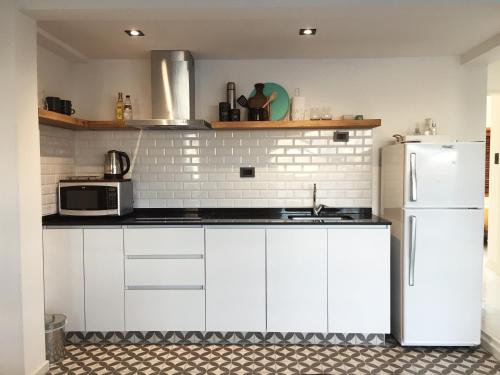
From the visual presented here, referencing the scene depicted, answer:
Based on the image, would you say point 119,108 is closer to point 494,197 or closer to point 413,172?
point 413,172

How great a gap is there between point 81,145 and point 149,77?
904 mm

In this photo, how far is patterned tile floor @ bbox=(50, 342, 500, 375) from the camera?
2902 millimetres

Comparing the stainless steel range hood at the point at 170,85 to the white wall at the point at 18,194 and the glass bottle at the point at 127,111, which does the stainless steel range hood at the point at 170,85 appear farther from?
the white wall at the point at 18,194

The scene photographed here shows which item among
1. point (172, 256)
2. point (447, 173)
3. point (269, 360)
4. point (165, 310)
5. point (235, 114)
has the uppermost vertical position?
point (235, 114)

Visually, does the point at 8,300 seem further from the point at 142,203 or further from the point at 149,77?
the point at 149,77

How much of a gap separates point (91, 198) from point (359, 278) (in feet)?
7.41

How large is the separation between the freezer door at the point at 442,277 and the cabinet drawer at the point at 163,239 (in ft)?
5.20

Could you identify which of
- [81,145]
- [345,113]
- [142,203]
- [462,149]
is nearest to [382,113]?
[345,113]

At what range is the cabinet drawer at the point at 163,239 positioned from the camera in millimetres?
3266

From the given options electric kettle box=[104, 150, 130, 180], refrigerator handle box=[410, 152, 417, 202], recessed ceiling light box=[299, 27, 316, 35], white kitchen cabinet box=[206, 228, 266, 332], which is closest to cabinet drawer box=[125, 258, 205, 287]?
white kitchen cabinet box=[206, 228, 266, 332]

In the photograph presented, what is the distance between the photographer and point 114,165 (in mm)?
3783

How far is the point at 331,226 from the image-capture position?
10.6ft

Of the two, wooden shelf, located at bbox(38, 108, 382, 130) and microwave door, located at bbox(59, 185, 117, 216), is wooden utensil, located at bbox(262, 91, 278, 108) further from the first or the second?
microwave door, located at bbox(59, 185, 117, 216)

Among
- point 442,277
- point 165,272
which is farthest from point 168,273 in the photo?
point 442,277
